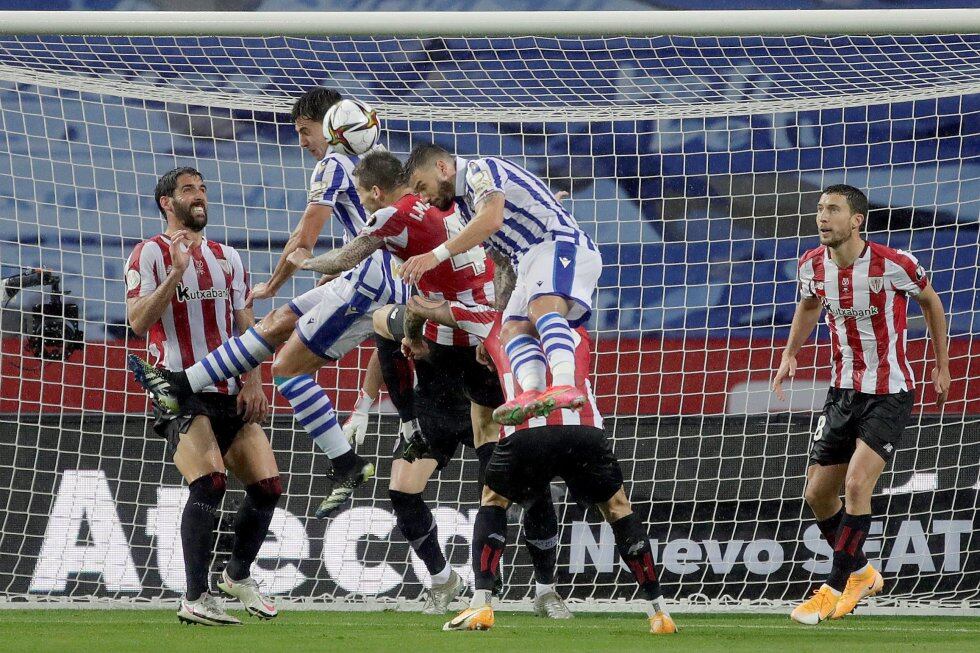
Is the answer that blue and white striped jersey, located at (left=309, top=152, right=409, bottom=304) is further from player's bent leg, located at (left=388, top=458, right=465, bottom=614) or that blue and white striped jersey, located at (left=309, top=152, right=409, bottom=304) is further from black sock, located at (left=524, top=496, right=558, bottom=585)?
black sock, located at (left=524, top=496, right=558, bottom=585)

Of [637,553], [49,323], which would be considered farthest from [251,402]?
[49,323]

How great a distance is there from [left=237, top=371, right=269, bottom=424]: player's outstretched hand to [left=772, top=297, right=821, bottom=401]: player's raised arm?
2.41 meters

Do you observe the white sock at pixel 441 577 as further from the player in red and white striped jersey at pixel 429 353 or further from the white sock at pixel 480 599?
the white sock at pixel 480 599

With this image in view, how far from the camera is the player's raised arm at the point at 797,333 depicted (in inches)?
233

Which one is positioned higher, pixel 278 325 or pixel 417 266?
pixel 417 266

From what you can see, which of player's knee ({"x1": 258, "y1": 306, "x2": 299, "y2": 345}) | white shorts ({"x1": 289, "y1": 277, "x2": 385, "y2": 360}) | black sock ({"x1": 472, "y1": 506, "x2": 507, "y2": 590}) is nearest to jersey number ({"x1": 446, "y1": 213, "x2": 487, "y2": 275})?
white shorts ({"x1": 289, "y1": 277, "x2": 385, "y2": 360})

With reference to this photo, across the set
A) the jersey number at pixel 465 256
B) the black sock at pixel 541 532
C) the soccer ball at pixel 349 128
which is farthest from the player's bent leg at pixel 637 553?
the soccer ball at pixel 349 128

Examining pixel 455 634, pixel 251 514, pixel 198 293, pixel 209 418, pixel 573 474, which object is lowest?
pixel 455 634

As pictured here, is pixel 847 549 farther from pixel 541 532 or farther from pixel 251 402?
pixel 251 402

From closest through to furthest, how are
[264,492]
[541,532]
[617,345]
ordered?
[264,492], [541,532], [617,345]

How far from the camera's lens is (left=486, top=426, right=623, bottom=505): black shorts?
4.44 m

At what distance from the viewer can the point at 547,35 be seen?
5.87 meters

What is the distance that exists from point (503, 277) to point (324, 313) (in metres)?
0.99

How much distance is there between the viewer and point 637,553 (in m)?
4.53
